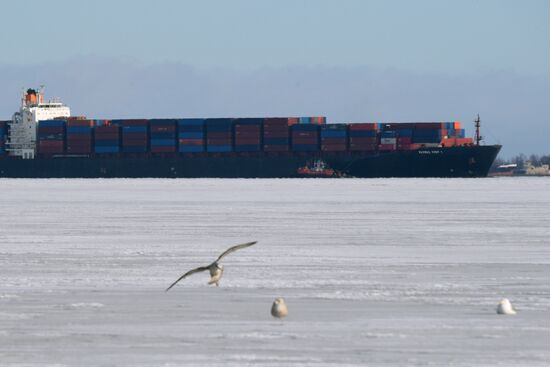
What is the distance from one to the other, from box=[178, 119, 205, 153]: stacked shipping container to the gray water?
87.9 meters

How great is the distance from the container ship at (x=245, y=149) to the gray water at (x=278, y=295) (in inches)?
3297

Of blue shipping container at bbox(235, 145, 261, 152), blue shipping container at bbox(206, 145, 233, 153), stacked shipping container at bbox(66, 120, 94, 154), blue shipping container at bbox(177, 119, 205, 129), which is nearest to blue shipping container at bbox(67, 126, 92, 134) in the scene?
stacked shipping container at bbox(66, 120, 94, 154)

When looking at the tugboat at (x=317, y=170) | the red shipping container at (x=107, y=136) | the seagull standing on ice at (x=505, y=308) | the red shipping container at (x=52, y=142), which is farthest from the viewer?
the red shipping container at (x=52, y=142)

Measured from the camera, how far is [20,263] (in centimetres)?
1875

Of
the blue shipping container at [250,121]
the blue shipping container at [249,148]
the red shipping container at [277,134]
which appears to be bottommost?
the blue shipping container at [249,148]

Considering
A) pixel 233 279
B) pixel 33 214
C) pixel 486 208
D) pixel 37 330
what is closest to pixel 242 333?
pixel 37 330

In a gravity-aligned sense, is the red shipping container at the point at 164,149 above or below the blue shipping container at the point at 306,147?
below

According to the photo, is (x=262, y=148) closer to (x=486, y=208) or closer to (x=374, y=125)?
(x=374, y=125)

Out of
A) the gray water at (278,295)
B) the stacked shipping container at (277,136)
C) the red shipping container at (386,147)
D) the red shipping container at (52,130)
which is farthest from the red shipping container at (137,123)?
the gray water at (278,295)

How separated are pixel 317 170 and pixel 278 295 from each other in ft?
322

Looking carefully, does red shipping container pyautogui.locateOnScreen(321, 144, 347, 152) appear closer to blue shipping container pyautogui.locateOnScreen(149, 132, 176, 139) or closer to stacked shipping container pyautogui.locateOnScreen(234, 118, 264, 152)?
stacked shipping container pyautogui.locateOnScreen(234, 118, 264, 152)

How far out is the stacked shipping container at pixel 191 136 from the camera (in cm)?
11638

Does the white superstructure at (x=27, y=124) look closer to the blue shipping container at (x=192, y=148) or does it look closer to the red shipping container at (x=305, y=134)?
the blue shipping container at (x=192, y=148)

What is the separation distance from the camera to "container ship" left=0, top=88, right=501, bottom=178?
112250 millimetres
